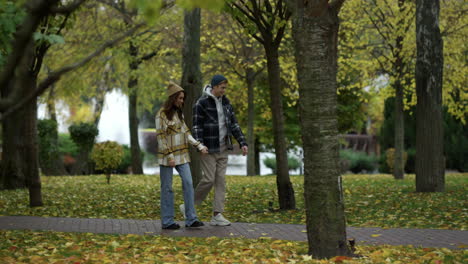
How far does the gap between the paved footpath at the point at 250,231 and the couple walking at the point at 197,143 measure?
332 millimetres

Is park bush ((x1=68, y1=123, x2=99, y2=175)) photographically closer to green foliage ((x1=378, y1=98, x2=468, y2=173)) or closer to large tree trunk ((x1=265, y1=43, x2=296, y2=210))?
green foliage ((x1=378, y1=98, x2=468, y2=173))

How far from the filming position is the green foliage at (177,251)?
6176mm

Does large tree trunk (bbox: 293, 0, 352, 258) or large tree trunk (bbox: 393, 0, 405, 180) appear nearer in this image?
large tree trunk (bbox: 293, 0, 352, 258)

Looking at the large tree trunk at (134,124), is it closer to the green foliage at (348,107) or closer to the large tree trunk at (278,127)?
the green foliage at (348,107)

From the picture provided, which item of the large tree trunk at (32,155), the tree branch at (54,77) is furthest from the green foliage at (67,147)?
the tree branch at (54,77)

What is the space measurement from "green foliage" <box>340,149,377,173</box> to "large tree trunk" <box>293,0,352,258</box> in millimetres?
33119

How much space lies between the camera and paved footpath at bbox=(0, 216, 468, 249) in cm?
788

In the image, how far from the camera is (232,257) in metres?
6.38

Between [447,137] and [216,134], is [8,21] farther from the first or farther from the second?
[447,137]

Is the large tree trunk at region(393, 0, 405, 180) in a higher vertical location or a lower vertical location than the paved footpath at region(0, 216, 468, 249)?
higher

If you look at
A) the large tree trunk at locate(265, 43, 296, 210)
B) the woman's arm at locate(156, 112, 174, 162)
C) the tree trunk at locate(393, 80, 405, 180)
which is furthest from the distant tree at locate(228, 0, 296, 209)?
the tree trunk at locate(393, 80, 405, 180)

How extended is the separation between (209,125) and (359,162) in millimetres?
31462

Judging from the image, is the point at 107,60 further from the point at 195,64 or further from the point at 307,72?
the point at 307,72

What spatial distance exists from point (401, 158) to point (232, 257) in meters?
16.6
